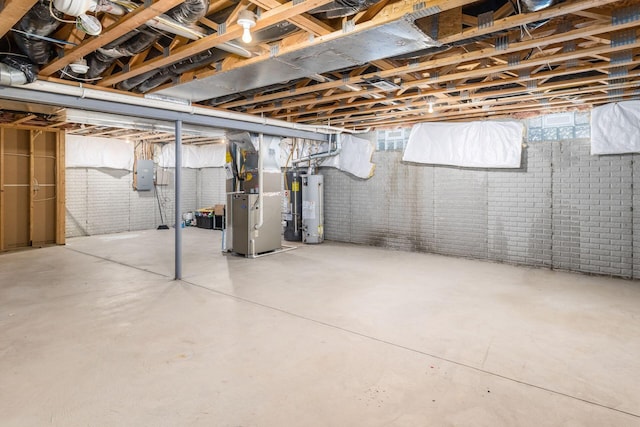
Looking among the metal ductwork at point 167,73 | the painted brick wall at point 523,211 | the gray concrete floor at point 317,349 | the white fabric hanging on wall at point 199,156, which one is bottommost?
the gray concrete floor at point 317,349

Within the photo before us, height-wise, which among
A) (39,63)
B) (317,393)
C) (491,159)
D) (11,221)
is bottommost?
(317,393)

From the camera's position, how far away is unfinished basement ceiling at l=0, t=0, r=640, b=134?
2.28m

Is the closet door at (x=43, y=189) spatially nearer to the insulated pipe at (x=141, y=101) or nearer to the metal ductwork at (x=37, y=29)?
the insulated pipe at (x=141, y=101)

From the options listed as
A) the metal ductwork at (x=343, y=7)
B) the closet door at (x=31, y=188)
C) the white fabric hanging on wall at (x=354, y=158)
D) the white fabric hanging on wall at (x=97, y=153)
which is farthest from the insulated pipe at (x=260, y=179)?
the white fabric hanging on wall at (x=97, y=153)

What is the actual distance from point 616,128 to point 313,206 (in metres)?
4.86

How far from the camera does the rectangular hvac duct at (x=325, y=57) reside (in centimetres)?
251

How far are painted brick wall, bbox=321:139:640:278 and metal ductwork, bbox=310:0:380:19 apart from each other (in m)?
4.41

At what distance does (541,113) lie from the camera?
533 centimetres

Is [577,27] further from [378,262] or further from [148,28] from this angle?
[378,262]

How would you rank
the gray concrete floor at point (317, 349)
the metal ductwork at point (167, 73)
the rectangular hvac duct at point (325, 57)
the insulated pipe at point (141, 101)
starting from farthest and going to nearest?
the insulated pipe at point (141, 101) → the metal ductwork at point (167, 73) → the rectangular hvac duct at point (325, 57) → the gray concrete floor at point (317, 349)

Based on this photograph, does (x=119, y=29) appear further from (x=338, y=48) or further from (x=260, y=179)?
(x=260, y=179)

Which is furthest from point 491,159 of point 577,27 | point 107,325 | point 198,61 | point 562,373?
point 107,325

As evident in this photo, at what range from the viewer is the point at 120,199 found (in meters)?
9.19

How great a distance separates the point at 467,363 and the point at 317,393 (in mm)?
1085
